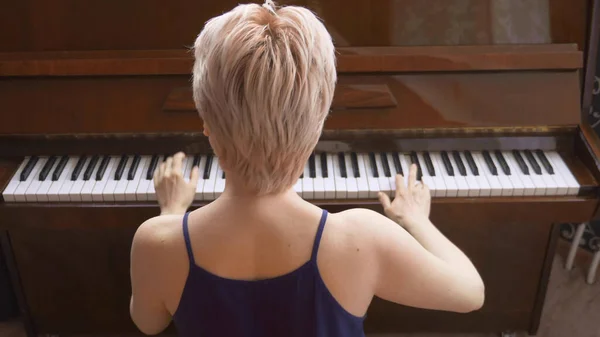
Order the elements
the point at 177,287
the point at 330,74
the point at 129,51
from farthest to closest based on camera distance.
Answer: the point at 129,51
the point at 177,287
the point at 330,74

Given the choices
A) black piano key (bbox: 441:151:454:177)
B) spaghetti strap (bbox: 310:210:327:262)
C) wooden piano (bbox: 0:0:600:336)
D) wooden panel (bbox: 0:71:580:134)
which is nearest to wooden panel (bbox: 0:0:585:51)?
wooden piano (bbox: 0:0:600:336)

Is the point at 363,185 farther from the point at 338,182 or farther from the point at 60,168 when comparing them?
the point at 60,168

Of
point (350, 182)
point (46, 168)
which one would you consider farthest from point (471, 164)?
point (46, 168)

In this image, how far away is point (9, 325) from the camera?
2.26 metres

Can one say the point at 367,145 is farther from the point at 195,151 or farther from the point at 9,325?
the point at 9,325

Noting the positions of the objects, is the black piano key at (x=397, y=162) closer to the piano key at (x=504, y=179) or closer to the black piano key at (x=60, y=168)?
the piano key at (x=504, y=179)

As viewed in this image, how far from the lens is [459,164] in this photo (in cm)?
166

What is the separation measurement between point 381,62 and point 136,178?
76 cm

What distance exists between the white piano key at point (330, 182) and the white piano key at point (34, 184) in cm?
79

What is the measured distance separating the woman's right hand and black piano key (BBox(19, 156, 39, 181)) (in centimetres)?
101

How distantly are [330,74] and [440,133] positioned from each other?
37.1 inches

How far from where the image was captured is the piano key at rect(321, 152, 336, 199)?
1.57 m

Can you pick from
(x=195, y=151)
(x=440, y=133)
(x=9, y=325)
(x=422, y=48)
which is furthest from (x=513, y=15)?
(x=9, y=325)

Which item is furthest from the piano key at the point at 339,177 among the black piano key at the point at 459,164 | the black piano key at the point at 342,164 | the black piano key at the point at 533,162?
the black piano key at the point at 533,162
